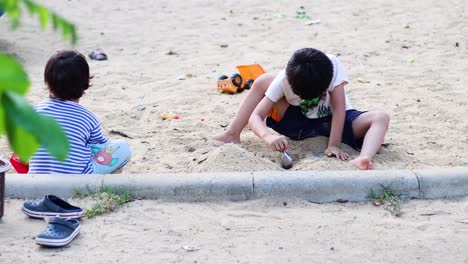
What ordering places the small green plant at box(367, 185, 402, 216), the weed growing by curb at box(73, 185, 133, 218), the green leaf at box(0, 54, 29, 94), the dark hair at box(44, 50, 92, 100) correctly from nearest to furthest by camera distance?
the green leaf at box(0, 54, 29, 94)
the weed growing by curb at box(73, 185, 133, 218)
the small green plant at box(367, 185, 402, 216)
the dark hair at box(44, 50, 92, 100)

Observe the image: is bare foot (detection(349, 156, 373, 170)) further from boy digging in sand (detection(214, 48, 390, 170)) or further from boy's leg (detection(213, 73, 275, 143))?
boy's leg (detection(213, 73, 275, 143))

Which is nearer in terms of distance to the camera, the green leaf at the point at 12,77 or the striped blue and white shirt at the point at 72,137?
the green leaf at the point at 12,77

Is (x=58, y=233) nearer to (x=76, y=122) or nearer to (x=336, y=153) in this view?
(x=76, y=122)

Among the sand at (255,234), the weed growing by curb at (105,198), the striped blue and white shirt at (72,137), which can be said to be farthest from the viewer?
the striped blue and white shirt at (72,137)

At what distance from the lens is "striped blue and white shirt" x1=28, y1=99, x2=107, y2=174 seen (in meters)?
3.85

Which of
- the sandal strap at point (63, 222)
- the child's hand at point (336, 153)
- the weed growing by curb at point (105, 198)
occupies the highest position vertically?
the sandal strap at point (63, 222)

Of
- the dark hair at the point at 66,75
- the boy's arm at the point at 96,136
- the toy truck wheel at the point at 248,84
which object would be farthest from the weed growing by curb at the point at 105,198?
the toy truck wheel at the point at 248,84

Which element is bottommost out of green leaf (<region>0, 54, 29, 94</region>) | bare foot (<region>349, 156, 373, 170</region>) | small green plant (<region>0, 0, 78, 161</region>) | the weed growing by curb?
the weed growing by curb

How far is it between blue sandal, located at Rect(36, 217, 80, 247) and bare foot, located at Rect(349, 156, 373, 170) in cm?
158

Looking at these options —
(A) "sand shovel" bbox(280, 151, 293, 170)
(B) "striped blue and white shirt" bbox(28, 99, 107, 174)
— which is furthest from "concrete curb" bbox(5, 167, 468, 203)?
(A) "sand shovel" bbox(280, 151, 293, 170)

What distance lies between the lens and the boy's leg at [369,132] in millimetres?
4062

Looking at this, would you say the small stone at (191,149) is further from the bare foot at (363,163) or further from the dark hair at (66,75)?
the bare foot at (363,163)

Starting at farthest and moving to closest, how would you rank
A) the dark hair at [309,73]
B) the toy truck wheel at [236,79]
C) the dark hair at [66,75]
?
the toy truck wheel at [236,79] < the dark hair at [309,73] < the dark hair at [66,75]

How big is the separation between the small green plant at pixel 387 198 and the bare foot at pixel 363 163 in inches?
15.0
